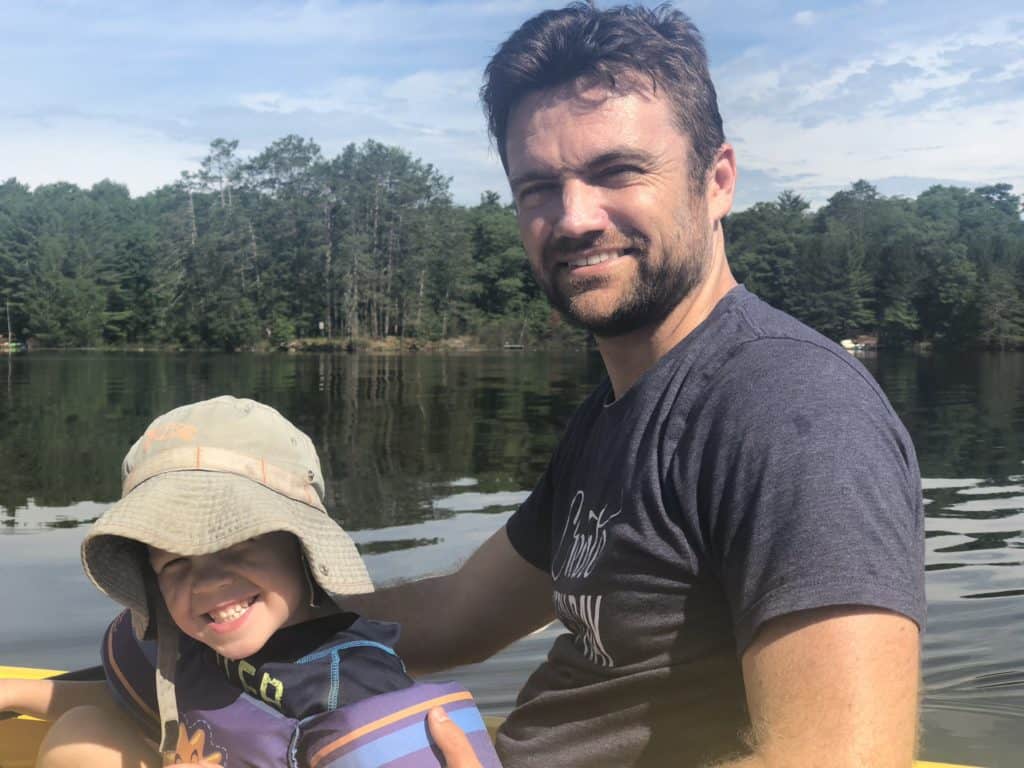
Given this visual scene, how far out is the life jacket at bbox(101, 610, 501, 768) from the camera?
1.52m

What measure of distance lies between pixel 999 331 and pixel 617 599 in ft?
249

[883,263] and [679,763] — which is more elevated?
[883,263]

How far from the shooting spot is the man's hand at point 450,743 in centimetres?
150

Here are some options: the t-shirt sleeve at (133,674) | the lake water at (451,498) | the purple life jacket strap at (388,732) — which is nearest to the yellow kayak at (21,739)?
the t-shirt sleeve at (133,674)

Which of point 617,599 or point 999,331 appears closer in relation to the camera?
point 617,599

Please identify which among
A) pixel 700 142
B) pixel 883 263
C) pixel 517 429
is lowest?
pixel 517 429

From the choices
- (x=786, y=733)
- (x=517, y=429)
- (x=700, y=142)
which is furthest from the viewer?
(x=517, y=429)

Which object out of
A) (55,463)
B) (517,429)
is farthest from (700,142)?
(517,429)

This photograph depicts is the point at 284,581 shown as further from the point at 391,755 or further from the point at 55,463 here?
the point at 55,463

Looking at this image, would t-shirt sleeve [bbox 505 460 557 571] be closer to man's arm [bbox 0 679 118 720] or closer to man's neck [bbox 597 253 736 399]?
man's neck [bbox 597 253 736 399]

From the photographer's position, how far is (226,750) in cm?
169

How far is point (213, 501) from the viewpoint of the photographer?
5.44ft

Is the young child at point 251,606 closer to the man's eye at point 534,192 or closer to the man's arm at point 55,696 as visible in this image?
the man's arm at point 55,696

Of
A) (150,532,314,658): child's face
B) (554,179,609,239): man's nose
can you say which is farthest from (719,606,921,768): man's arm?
(554,179,609,239): man's nose
